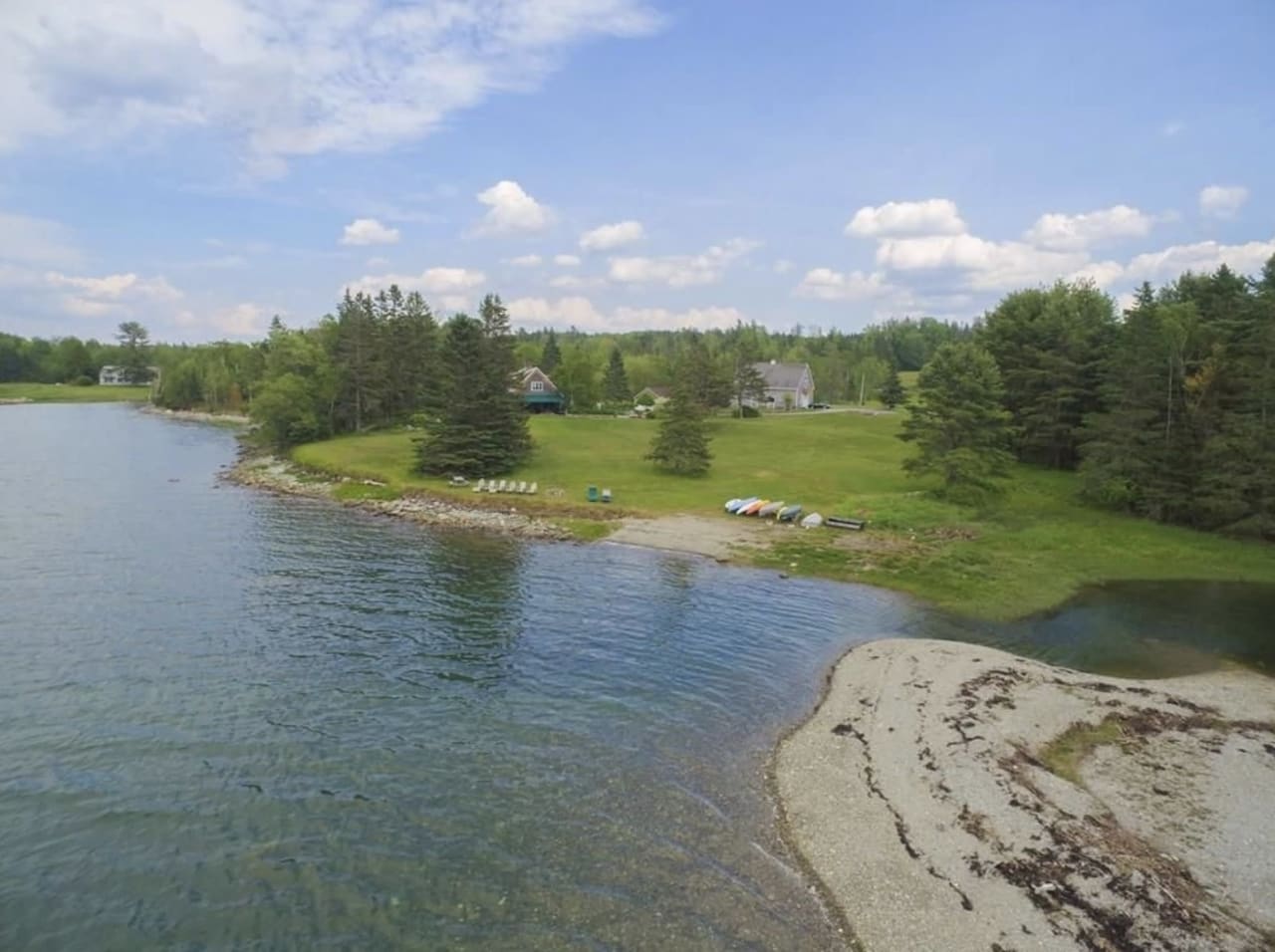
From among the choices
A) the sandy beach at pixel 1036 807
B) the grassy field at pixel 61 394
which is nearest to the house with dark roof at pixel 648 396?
the sandy beach at pixel 1036 807

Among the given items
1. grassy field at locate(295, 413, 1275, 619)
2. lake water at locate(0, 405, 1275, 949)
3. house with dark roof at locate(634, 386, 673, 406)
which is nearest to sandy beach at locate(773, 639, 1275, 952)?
lake water at locate(0, 405, 1275, 949)

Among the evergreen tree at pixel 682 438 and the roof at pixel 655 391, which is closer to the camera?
the evergreen tree at pixel 682 438

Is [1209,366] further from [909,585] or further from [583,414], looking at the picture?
[583,414]

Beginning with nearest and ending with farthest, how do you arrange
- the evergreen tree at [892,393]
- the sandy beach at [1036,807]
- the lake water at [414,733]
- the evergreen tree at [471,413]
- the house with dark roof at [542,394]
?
1. the sandy beach at [1036,807]
2. the lake water at [414,733]
3. the evergreen tree at [471,413]
4. the house with dark roof at [542,394]
5. the evergreen tree at [892,393]

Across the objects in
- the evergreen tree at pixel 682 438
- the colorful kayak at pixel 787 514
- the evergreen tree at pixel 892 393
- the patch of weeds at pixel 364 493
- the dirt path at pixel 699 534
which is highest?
the evergreen tree at pixel 892 393

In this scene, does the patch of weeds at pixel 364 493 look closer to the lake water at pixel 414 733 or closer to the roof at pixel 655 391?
the lake water at pixel 414 733

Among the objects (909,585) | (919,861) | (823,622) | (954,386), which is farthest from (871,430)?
(919,861)

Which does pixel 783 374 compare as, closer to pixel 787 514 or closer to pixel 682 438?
Answer: pixel 682 438
